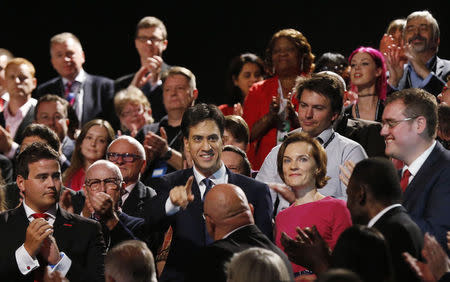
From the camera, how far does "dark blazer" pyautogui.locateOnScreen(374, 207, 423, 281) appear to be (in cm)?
338

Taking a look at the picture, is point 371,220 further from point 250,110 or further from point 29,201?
point 250,110

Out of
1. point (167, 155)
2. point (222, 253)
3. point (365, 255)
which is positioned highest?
point (365, 255)

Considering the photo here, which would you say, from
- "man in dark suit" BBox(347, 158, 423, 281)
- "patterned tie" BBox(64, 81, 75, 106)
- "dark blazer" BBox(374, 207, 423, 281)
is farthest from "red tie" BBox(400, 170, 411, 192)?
"patterned tie" BBox(64, 81, 75, 106)

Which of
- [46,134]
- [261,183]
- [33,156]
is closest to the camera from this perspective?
[261,183]

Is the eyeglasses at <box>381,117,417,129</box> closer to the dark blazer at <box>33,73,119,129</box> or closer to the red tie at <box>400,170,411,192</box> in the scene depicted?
the red tie at <box>400,170,411,192</box>

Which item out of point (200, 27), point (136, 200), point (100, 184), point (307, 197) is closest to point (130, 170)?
point (136, 200)

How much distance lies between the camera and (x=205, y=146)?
14.4 ft

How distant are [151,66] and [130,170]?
1.91 meters

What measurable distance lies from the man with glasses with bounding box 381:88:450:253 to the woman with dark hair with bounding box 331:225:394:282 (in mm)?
830

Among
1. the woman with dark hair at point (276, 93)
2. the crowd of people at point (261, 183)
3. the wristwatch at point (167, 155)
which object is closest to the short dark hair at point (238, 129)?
the crowd of people at point (261, 183)

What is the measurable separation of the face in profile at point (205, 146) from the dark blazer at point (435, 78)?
207 cm

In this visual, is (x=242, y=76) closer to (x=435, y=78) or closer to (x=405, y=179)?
(x=435, y=78)

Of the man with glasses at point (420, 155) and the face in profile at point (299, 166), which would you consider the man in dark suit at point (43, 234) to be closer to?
the face in profile at point (299, 166)

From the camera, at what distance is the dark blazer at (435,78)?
603cm
